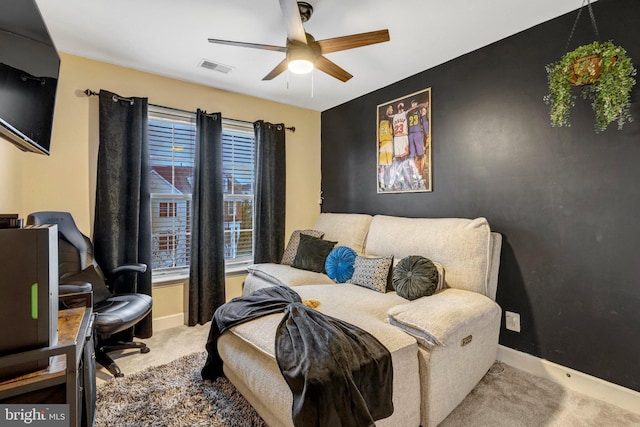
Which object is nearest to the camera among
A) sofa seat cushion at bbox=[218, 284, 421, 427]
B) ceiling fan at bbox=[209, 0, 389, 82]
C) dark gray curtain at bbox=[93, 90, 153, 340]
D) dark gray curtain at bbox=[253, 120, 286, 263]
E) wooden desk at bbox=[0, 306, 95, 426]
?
wooden desk at bbox=[0, 306, 95, 426]

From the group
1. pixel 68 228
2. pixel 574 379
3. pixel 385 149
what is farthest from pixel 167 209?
pixel 574 379

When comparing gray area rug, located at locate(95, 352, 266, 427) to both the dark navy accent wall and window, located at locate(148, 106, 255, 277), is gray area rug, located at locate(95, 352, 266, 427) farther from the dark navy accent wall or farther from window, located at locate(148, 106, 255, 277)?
the dark navy accent wall

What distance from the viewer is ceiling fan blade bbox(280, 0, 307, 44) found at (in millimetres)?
1619

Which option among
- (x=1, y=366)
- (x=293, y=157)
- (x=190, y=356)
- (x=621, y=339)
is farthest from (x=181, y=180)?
(x=621, y=339)

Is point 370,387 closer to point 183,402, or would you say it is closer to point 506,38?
point 183,402

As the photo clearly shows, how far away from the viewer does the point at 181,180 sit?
128 inches

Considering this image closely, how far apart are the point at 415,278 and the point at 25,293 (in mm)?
2104

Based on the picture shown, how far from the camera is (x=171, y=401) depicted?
6.18ft

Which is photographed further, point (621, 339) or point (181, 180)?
point (181, 180)

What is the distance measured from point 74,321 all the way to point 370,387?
1.25m

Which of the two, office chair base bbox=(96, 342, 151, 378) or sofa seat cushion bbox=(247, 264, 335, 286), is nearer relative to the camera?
office chair base bbox=(96, 342, 151, 378)

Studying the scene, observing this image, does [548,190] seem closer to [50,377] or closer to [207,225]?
[50,377]

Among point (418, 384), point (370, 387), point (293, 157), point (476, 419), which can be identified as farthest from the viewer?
point (293, 157)

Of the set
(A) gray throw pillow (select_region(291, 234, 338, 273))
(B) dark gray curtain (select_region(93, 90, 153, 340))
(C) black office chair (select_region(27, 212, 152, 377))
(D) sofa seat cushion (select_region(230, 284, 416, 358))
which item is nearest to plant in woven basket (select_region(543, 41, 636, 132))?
(D) sofa seat cushion (select_region(230, 284, 416, 358))
